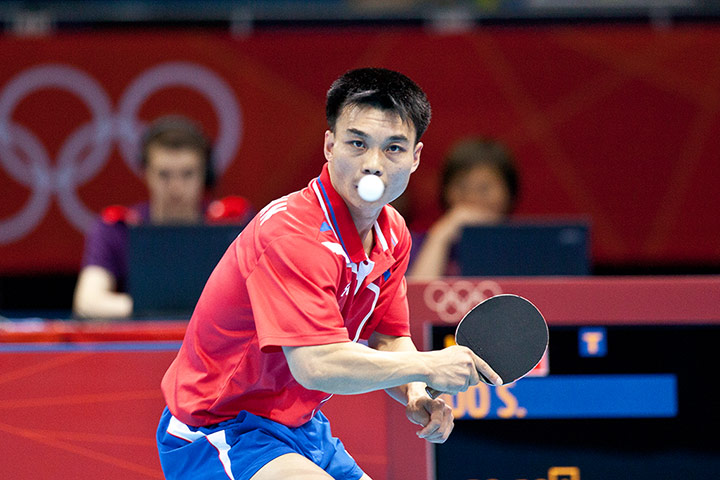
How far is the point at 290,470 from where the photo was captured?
1.99 meters

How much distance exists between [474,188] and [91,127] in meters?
2.77

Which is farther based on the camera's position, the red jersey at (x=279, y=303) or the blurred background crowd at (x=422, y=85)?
the blurred background crowd at (x=422, y=85)

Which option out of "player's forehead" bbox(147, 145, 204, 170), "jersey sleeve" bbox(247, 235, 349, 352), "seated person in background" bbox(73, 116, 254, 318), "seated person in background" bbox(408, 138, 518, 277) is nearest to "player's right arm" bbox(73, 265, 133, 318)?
"seated person in background" bbox(73, 116, 254, 318)

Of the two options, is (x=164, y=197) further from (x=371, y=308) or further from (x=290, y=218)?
(x=290, y=218)

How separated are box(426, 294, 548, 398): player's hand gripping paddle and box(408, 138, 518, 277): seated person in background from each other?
7.78 ft

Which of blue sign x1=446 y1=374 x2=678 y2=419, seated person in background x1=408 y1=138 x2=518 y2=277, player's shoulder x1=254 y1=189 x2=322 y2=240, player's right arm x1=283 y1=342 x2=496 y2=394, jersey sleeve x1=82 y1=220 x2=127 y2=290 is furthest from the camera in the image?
seated person in background x1=408 y1=138 x2=518 y2=277

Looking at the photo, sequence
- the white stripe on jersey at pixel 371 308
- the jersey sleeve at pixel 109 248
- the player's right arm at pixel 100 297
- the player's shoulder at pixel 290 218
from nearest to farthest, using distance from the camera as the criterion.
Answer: the player's shoulder at pixel 290 218, the white stripe on jersey at pixel 371 308, the player's right arm at pixel 100 297, the jersey sleeve at pixel 109 248

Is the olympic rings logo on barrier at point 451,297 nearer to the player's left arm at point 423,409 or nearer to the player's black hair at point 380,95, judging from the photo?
the player's left arm at point 423,409

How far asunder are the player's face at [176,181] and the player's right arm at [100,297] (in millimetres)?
423

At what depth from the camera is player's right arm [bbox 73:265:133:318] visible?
3.85 metres

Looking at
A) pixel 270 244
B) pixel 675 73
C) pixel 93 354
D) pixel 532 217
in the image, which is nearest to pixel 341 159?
pixel 270 244

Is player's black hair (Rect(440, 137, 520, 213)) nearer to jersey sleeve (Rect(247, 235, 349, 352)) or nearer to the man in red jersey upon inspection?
the man in red jersey

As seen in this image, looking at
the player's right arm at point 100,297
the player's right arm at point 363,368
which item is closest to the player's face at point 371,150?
the player's right arm at point 363,368

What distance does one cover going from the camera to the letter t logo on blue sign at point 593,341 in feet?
9.90
